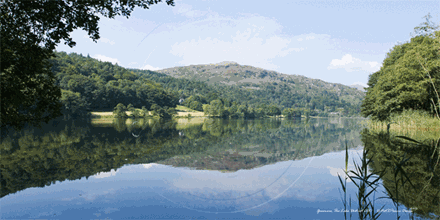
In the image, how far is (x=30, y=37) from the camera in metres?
7.73

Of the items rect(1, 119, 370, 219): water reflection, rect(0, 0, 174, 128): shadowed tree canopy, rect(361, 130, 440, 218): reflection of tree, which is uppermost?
rect(0, 0, 174, 128): shadowed tree canopy

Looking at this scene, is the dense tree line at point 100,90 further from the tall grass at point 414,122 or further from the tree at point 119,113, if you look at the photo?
the tall grass at point 414,122

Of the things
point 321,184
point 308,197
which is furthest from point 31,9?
point 321,184

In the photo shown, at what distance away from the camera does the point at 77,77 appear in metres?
88.2

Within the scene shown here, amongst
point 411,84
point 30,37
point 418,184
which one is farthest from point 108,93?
point 418,184

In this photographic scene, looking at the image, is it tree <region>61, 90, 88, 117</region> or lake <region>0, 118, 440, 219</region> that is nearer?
lake <region>0, 118, 440, 219</region>

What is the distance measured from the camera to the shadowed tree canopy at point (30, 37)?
24.2 feet

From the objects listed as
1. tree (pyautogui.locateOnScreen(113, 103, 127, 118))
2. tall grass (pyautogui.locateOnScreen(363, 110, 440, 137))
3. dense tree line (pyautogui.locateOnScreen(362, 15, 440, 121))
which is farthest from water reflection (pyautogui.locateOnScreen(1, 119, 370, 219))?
tree (pyautogui.locateOnScreen(113, 103, 127, 118))

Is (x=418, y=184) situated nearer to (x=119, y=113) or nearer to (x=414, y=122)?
(x=414, y=122)

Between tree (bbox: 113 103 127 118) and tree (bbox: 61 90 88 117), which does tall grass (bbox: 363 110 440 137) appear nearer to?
tree (bbox: 113 103 127 118)

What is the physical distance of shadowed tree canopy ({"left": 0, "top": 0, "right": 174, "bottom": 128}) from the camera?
738 centimetres

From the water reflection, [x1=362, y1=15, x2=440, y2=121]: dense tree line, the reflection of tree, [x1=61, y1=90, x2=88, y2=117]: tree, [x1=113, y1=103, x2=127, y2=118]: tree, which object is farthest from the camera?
[x1=113, y1=103, x2=127, y2=118]: tree

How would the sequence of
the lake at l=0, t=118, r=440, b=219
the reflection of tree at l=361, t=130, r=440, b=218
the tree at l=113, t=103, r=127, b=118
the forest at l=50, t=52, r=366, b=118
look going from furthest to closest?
the tree at l=113, t=103, r=127, b=118
the forest at l=50, t=52, r=366, b=118
the lake at l=0, t=118, r=440, b=219
the reflection of tree at l=361, t=130, r=440, b=218

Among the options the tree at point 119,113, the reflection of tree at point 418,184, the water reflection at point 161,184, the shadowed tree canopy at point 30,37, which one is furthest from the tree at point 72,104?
the reflection of tree at point 418,184
